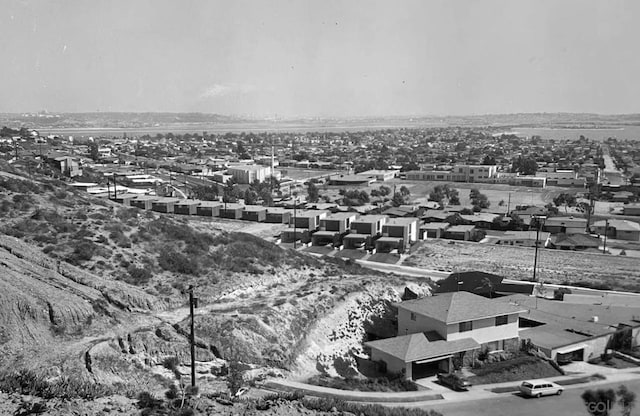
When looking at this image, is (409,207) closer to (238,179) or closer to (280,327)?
(238,179)

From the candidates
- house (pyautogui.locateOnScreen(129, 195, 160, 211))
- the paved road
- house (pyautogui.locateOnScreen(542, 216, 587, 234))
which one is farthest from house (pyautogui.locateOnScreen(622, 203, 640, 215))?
house (pyautogui.locateOnScreen(129, 195, 160, 211))

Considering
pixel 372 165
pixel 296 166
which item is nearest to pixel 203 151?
pixel 296 166

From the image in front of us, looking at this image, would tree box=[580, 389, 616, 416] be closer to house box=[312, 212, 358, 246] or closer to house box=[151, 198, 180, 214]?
house box=[312, 212, 358, 246]

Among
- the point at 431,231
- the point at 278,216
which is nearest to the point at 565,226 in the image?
the point at 431,231

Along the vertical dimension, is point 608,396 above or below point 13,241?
below

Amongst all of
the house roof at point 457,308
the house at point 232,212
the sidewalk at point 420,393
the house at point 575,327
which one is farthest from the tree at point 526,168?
the sidewalk at point 420,393
